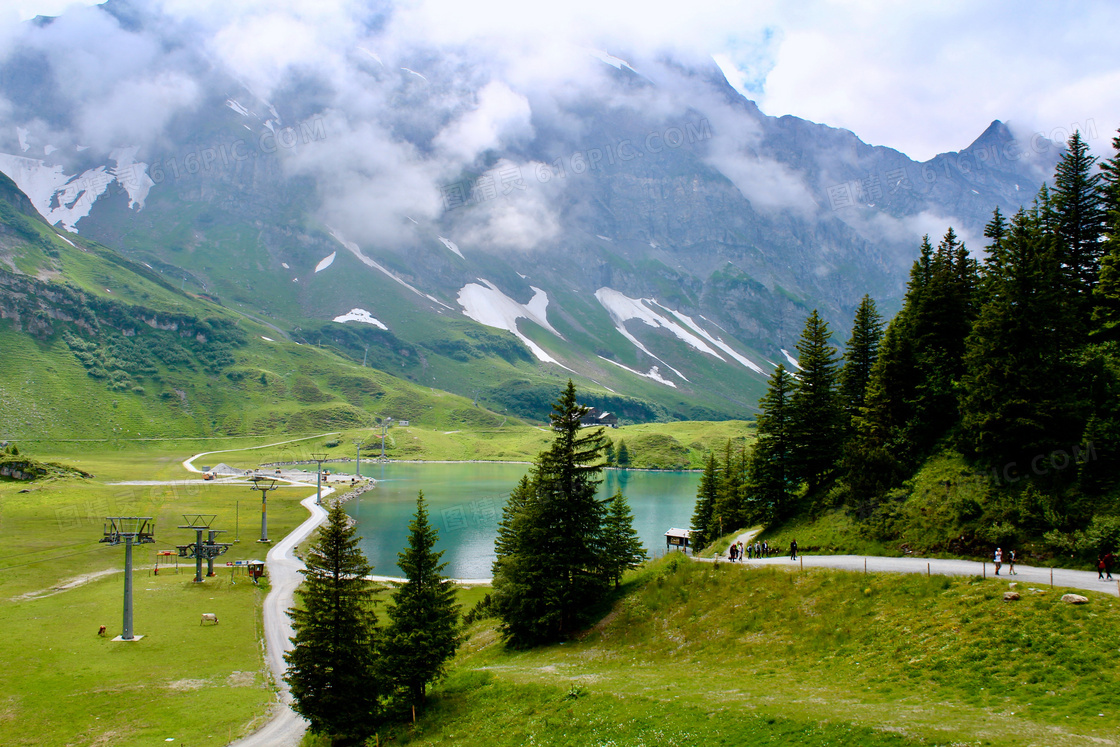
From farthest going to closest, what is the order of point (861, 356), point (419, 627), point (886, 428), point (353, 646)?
point (861, 356)
point (886, 428)
point (419, 627)
point (353, 646)

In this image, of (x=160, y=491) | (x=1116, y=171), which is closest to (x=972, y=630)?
(x=1116, y=171)

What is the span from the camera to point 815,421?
49312mm

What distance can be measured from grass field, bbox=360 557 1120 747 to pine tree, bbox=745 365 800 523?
15.8 m

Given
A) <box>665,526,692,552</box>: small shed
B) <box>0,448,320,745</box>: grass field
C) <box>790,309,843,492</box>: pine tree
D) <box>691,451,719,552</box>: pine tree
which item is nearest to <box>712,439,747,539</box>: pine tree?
<box>691,451,719,552</box>: pine tree

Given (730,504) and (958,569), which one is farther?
(730,504)

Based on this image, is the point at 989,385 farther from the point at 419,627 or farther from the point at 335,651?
the point at 335,651

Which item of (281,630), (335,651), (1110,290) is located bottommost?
(281,630)

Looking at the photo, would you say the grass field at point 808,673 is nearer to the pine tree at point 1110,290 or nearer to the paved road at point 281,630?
the paved road at point 281,630

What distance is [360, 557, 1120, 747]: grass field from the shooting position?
58.0ft

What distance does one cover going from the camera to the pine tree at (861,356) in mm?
55219

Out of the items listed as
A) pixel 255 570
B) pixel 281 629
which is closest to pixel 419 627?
pixel 281 629

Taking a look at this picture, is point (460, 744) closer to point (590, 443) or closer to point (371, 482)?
point (590, 443)

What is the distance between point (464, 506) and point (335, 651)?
3473 inches

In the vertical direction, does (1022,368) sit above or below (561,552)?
above
